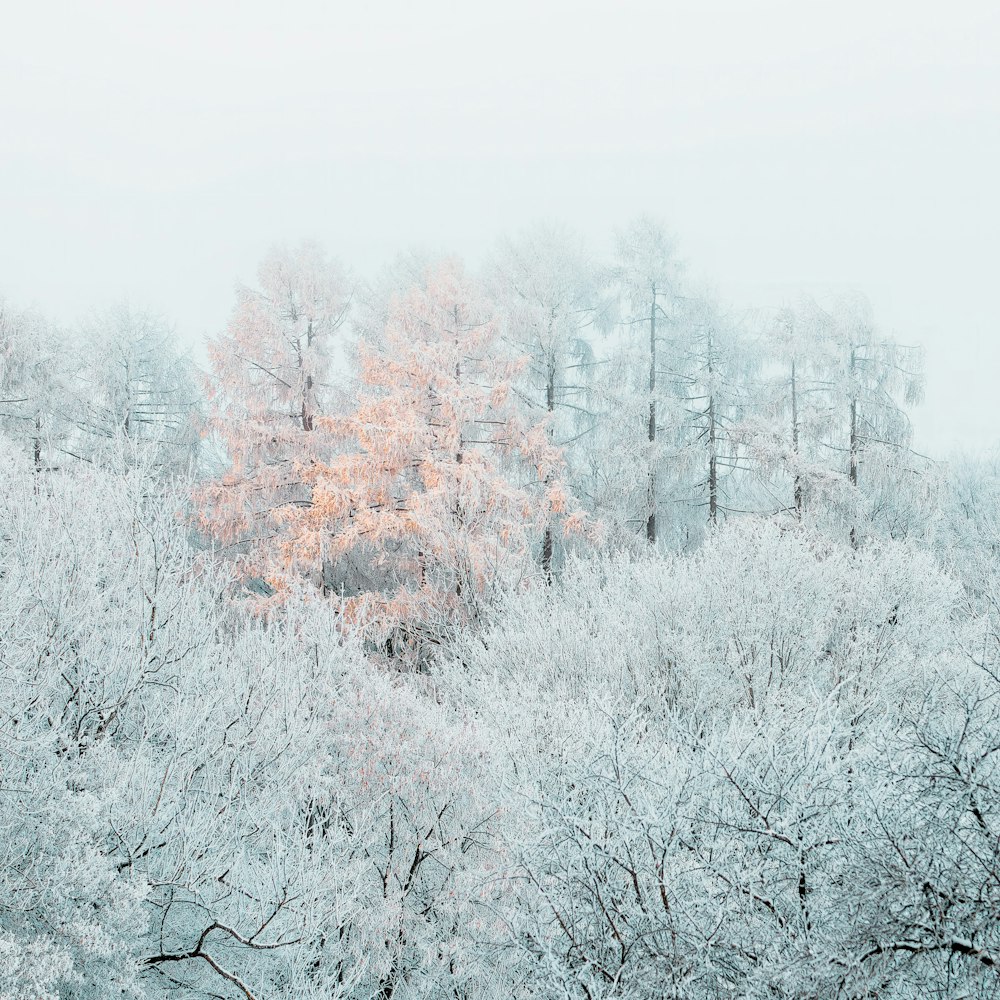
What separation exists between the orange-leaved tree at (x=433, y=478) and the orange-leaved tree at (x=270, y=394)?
57 centimetres

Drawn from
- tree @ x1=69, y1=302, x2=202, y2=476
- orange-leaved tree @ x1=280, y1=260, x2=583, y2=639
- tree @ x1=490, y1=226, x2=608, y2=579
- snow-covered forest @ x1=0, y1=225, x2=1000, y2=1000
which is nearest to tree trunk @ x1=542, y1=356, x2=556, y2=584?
tree @ x1=490, y1=226, x2=608, y2=579

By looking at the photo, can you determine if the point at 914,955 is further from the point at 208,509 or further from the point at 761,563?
the point at 208,509

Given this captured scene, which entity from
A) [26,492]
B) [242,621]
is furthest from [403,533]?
[26,492]

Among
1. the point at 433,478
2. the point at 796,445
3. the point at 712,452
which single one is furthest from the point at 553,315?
the point at 796,445

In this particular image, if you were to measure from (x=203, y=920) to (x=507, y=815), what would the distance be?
2491 mm

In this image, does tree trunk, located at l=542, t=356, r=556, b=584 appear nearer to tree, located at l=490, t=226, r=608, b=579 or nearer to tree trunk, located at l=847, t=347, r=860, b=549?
tree, located at l=490, t=226, r=608, b=579

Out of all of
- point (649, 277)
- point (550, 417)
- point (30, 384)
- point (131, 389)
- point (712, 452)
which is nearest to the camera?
point (30, 384)

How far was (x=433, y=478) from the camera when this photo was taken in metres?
12.7

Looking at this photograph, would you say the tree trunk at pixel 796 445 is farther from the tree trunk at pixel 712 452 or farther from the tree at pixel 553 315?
the tree at pixel 553 315

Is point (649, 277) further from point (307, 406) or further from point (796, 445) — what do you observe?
point (307, 406)

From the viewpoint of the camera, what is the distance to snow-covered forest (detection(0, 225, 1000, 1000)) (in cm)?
361

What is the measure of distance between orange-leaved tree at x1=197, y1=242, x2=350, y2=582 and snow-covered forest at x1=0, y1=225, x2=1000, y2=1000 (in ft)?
0.26

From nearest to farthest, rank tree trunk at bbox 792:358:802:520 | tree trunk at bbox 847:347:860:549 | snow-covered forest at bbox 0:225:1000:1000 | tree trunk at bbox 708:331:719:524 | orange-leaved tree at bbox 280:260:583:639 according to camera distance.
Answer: snow-covered forest at bbox 0:225:1000:1000 → orange-leaved tree at bbox 280:260:583:639 → tree trunk at bbox 792:358:802:520 → tree trunk at bbox 847:347:860:549 → tree trunk at bbox 708:331:719:524

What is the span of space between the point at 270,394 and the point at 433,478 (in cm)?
428
